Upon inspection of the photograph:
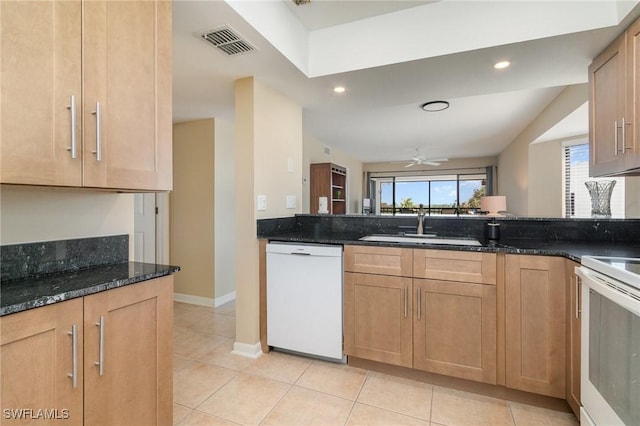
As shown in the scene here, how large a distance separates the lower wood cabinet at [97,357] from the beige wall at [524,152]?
12.7 feet

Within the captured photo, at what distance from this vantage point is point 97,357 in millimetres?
1041

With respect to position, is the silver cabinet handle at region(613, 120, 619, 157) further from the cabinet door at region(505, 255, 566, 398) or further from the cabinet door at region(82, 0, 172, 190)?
the cabinet door at region(82, 0, 172, 190)

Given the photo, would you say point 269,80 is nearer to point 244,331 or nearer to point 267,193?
point 267,193

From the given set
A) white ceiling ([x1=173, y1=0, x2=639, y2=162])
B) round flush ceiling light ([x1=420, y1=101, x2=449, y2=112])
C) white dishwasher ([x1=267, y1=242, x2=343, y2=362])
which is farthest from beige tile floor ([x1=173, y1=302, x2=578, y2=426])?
round flush ceiling light ([x1=420, y1=101, x2=449, y2=112])

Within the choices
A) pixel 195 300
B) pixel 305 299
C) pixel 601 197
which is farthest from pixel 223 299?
pixel 601 197

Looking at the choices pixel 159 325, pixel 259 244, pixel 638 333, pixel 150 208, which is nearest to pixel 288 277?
pixel 259 244

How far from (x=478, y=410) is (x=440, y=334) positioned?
1.42ft

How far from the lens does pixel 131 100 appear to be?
122cm

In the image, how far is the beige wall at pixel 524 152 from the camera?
3138 mm

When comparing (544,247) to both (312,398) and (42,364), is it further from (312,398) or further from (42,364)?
(42,364)

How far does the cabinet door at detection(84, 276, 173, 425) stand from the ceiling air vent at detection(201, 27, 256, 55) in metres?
1.41

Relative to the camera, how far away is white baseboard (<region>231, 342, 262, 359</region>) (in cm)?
231

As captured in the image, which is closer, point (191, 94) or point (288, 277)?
point (288, 277)

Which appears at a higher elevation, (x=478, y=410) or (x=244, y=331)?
(x=244, y=331)
